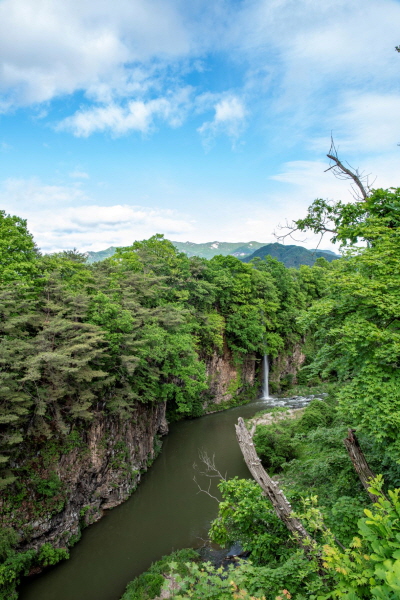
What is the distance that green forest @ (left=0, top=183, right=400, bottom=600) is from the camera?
4156 mm

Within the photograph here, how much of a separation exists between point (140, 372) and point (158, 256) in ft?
27.0

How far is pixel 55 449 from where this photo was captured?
1070cm

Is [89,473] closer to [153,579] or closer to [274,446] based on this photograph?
[153,579]

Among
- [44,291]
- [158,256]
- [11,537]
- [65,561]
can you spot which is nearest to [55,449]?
[11,537]

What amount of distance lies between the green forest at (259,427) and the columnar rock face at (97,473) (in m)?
0.40

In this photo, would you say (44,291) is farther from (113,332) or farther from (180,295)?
(180,295)

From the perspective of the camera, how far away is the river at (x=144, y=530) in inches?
373

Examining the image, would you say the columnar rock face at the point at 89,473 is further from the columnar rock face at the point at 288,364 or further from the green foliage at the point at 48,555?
the columnar rock face at the point at 288,364

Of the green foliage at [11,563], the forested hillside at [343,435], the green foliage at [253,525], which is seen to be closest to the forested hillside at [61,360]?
the green foliage at [11,563]

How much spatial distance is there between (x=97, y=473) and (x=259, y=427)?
299 inches

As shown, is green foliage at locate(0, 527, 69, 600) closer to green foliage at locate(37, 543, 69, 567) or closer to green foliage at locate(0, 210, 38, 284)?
green foliage at locate(37, 543, 69, 567)

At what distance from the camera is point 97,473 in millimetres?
12102

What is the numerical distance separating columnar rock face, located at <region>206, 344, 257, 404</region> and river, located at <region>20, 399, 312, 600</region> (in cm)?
533

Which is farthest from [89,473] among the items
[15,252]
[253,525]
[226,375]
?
[226,375]
